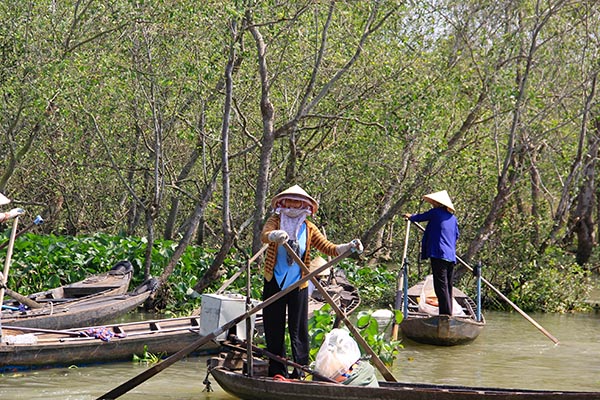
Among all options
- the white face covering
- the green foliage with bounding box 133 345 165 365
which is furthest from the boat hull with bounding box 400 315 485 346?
the white face covering

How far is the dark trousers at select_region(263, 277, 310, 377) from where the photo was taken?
7738 mm

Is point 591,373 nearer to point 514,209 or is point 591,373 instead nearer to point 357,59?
point 357,59

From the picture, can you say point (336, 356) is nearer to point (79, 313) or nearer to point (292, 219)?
point (292, 219)

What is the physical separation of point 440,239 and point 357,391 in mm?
4467

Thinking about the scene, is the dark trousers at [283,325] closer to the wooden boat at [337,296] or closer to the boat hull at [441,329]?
the wooden boat at [337,296]

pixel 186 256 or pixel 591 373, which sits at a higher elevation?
pixel 186 256

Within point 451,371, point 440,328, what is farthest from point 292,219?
point 440,328

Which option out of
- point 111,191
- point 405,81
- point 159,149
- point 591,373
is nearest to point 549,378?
point 591,373

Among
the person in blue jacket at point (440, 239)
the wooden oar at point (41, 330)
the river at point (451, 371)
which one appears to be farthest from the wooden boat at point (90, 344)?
the person in blue jacket at point (440, 239)

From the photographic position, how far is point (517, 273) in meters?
16.0

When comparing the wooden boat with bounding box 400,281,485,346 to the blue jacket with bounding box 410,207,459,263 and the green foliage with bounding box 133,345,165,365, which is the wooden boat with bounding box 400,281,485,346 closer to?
the blue jacket with bounding box 410,207,459,263

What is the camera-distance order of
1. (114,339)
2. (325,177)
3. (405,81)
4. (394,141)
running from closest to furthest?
1. (114,339)
2. (405,81)
3. (394,141)
4. (325,177)

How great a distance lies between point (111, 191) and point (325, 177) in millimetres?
6700

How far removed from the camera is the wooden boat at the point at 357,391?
6.36 meters
